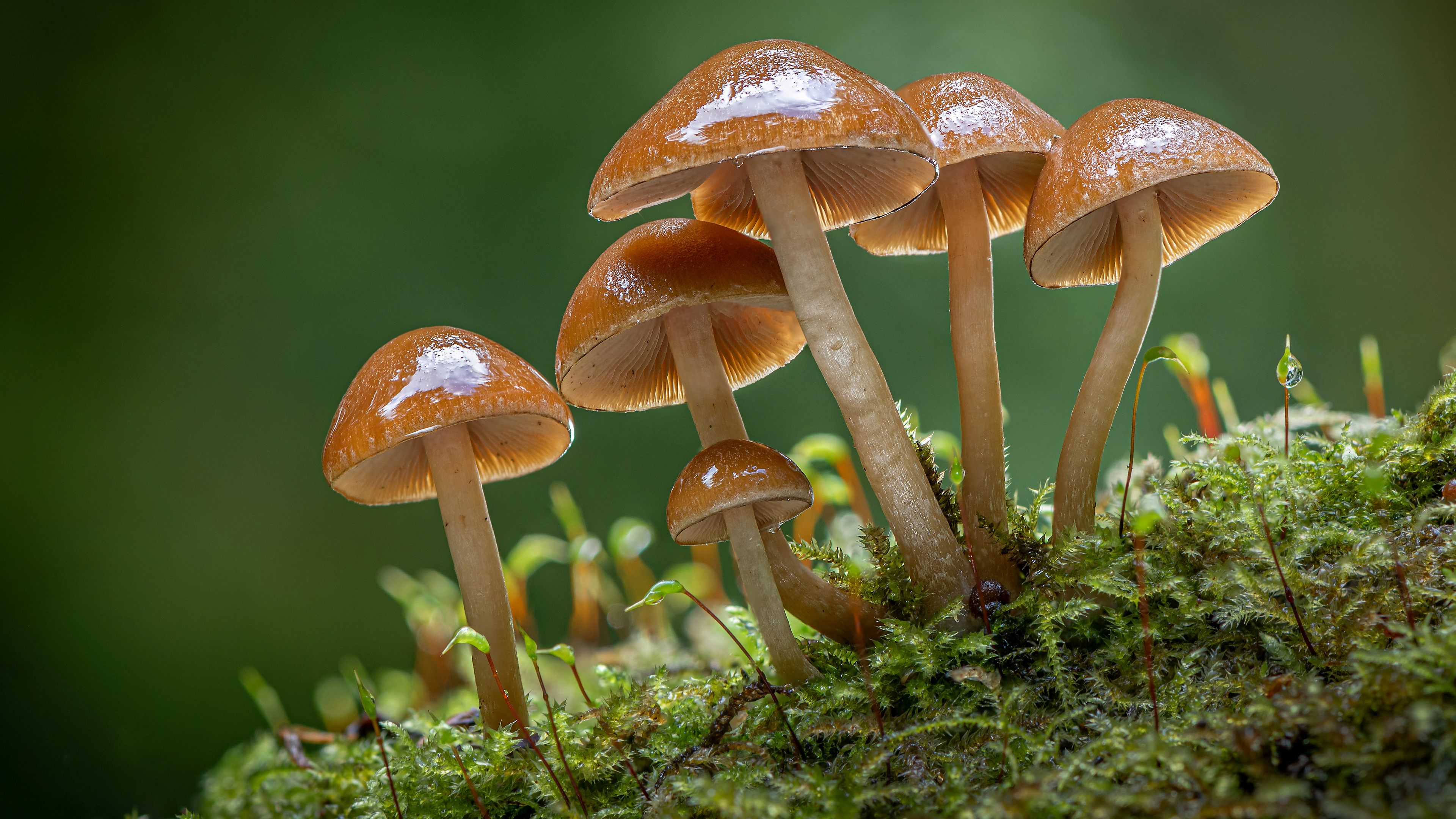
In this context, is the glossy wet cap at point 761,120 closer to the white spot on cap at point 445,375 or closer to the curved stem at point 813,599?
the white spot on cap at point 445,375

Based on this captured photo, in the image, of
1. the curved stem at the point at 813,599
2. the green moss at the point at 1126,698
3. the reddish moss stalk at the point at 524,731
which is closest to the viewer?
the green moss at the point at 1126,698

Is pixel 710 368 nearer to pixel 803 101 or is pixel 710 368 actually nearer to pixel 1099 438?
pixel 803 101

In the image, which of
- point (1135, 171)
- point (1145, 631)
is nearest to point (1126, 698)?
point (1145, 631)

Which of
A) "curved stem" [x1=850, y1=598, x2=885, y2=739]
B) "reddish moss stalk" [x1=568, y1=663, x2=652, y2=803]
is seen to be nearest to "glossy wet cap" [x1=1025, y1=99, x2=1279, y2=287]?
"curved stem" [x1=850, y1=598, x2=885, y2=739]

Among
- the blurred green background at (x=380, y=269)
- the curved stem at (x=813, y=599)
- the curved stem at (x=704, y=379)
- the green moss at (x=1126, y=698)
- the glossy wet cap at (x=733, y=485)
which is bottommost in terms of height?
the green moss at (x=1126, y=698)

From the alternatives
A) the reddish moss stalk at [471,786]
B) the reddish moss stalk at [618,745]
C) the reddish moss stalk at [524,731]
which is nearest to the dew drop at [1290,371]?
the reddish moss stalk at [618,745]

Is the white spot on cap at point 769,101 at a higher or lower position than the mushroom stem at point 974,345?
higher

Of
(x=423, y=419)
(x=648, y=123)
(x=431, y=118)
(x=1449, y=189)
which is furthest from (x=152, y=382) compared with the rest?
(x=1449, y=189)

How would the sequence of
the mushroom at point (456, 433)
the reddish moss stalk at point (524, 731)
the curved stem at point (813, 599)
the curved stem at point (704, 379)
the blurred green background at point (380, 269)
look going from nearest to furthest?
the reddish moss stalk at point (524, 731), the mushroom at point (456, 433), the curved stem at point (813, 599), the curved stem at point (704, 379), the blurred green background at point (380, 269)
